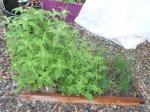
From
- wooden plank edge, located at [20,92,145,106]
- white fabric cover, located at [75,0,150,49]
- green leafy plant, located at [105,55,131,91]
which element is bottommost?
wooden plank edge, located at [20,92,145,106]

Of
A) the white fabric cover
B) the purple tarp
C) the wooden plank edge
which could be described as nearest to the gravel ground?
the wooden plank edge

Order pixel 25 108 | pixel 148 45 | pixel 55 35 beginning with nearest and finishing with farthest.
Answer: pixel 55 35, pixel 25 108, pixel 148 45

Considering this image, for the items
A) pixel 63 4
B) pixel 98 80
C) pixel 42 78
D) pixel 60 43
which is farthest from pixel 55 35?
pixel 63 4

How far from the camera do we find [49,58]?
2.78 metres

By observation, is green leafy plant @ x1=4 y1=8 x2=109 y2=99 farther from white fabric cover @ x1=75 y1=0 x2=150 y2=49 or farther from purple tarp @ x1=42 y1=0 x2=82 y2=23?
purple tarp @ x1=42 y1=0 x2=82 y2=23

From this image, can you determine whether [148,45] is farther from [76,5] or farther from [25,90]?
[25,90]

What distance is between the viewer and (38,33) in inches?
113

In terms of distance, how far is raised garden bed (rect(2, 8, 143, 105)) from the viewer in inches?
109

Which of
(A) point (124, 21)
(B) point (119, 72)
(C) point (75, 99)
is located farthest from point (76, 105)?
(A) point (124, 21)

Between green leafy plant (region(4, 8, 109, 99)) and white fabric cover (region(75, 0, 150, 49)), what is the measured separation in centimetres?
90

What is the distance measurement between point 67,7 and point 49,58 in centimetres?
150

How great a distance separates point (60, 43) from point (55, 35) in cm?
13

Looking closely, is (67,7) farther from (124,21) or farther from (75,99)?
(75,99)

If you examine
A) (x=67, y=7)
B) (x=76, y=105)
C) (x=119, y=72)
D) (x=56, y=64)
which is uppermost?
(x=67, y=7)
